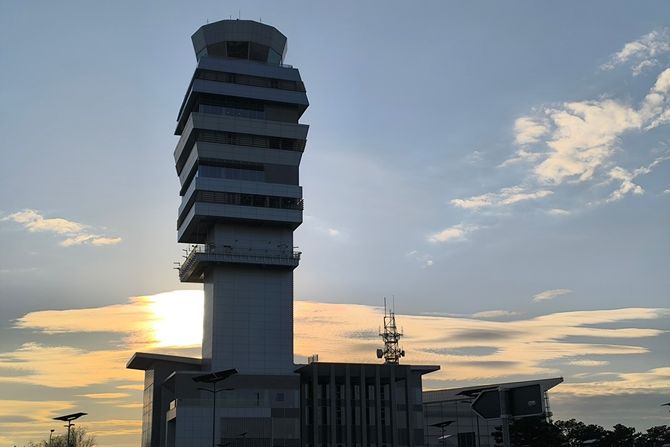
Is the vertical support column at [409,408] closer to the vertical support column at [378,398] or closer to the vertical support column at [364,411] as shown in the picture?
the vertical support column at [378,398]

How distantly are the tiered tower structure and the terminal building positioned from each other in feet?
0.55

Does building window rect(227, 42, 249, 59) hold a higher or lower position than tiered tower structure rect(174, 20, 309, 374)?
higher

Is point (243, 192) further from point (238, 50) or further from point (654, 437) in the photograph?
point (654, 437)

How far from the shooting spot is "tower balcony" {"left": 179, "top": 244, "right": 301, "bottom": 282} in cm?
11212

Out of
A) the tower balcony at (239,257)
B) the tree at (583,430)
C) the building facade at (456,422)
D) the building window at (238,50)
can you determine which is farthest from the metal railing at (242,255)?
the tree at (583,430)

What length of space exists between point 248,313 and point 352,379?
20.1 m

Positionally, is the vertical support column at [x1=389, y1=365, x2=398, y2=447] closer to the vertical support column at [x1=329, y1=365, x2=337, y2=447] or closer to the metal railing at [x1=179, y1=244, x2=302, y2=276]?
the vertical support column at [x1=329, y1=365, x2=337, y2=447]

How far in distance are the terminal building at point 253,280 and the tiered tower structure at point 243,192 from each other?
0.17 metres

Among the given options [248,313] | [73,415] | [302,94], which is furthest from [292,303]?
[73,415]

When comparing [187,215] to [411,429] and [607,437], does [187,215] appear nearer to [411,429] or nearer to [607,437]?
[411,429]

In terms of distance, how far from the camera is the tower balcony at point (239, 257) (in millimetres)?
112125

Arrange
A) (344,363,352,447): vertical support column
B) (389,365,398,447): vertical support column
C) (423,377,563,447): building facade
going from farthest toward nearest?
(423,377,563,447): building facade
(389,365,398,447): vertical support column
(344,363,352,447): vertical support column

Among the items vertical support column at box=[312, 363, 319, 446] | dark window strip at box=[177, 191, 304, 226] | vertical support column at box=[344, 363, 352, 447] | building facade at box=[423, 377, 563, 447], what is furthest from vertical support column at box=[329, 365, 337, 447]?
building facade at box=[423, 377, 563, 447]

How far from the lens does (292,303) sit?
378ft
